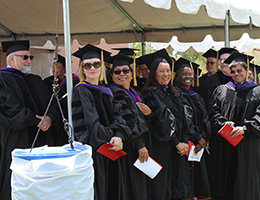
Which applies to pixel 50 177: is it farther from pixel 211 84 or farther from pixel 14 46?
pixel 211 84

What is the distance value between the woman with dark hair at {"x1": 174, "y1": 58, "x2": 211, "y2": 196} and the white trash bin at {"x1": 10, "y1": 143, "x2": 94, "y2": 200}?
273cm

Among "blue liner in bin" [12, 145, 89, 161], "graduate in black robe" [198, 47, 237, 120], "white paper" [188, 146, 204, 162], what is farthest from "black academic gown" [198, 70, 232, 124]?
"blue liner in bin" [12, 145, 89, 161]

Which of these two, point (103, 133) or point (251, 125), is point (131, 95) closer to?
point (103, 133)

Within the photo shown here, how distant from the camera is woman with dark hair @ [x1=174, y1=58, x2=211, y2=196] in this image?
430 centimetres

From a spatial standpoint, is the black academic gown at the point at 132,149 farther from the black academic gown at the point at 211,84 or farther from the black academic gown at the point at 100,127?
the black academic gown at the point at 211,84

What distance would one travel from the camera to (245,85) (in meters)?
4.25

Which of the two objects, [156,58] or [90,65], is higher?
[156,58]

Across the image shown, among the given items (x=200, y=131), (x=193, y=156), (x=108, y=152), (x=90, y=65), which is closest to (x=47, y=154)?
(x=108, y=152)

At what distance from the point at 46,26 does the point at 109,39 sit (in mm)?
1478

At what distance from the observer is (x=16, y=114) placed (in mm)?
3320

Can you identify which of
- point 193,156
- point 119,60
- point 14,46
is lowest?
point 193,156

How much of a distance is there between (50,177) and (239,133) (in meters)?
3.11

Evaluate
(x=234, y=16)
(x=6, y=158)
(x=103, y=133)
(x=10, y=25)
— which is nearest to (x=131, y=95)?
(x=103, y=133)

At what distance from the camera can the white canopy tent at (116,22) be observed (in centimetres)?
516
